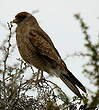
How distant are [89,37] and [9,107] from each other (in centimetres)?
139

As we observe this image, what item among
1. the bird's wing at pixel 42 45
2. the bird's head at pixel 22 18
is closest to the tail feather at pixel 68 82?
the bird's wing at pixel 42 45

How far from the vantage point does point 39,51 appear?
263 inches

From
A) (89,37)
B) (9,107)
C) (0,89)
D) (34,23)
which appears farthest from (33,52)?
(89,37)

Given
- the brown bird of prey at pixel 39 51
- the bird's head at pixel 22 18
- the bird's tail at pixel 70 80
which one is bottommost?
the bird's tail at pixel 70 80

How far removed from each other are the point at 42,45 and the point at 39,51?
0.48 feet

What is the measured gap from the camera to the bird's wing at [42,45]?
6539 mm

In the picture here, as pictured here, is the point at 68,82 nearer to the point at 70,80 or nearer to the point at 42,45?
the point at 70,80

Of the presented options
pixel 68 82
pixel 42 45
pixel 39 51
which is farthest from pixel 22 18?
pixel 68 82

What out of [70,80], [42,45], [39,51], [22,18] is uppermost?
[22,18]

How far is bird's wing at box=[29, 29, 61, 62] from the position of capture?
6.54 metres

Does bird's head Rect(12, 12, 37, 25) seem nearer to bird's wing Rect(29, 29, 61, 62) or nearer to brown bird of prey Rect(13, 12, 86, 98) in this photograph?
brown bird of prey Rect(13, 12, 86, 98)

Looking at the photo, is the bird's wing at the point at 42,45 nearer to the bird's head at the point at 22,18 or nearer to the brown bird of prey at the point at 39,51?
the brown bird of prey at the point at 39,51

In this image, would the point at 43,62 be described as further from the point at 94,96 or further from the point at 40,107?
the point at 94,96

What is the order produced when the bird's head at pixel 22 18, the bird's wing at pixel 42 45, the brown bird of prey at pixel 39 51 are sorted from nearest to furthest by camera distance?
the brown bird of prey at pixel 39 51
the bird's wing at pixel 42 45
the bird's head at pixel 22 18
